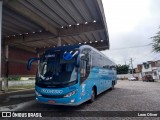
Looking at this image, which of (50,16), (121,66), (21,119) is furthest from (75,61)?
(121,66)

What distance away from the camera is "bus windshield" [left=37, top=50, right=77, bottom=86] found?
8.17 metres

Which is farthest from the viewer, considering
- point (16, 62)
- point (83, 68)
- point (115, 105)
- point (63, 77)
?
point (16, 62)

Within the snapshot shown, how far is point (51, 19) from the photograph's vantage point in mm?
14961

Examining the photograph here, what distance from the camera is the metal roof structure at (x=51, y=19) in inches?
480

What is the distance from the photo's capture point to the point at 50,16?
1425 cm

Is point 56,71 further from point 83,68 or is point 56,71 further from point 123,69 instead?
point 123,69

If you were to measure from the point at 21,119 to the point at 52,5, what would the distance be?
820cm

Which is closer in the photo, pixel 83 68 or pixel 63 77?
pixel 63 77

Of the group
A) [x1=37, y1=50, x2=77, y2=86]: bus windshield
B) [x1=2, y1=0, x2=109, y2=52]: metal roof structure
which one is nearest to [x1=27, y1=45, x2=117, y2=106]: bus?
[x1=37, y1=50, x2=77, y2=86]: bus windshield

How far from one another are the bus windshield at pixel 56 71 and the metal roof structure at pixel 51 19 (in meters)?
4.90

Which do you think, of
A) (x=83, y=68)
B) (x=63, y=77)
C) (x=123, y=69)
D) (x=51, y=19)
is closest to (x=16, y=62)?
(x=51, y=19)

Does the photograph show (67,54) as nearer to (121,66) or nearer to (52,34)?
(52,34)

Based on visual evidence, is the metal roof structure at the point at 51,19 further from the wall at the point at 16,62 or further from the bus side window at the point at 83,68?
the bus side window at the point at 83,68

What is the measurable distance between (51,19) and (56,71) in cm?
766
